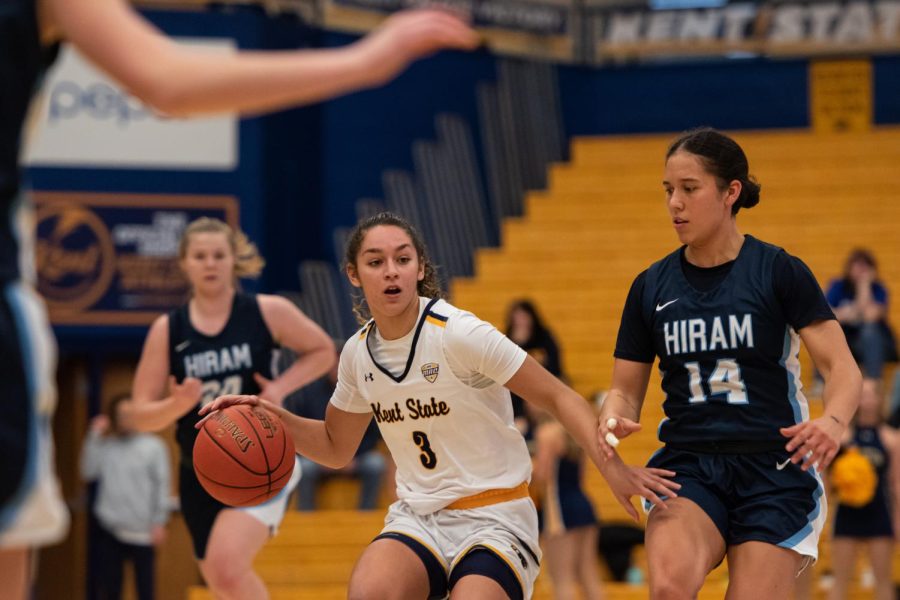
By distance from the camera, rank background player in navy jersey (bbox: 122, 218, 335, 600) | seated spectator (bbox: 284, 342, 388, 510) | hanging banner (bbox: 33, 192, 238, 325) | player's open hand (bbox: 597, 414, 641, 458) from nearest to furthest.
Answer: player's open hand (bbox: 597, 414, 641, 458)
background player in navy jersey (bbox: 122, 218, 335, 600)
seated spectator (bbox: 284, 342, 388, 510)
hanging banner (bbox: 33, 192, 238, 325)

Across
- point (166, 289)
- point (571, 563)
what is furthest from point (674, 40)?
point (571, 563)

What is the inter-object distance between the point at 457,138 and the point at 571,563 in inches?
351

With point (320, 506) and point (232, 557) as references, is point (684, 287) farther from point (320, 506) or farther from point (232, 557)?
point (320, 506)

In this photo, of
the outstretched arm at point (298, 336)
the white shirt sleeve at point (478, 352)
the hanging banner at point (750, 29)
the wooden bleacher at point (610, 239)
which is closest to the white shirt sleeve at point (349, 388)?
the white shirt sleeve at point (478, 352)

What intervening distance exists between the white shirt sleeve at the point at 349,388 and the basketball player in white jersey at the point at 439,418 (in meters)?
0.01

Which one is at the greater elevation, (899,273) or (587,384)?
(899,273)

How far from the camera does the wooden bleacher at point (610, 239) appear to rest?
11547mm

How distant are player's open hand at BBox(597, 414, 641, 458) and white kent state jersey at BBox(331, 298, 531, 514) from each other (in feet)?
1.80

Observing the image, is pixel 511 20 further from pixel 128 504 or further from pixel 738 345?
pixel 738 345

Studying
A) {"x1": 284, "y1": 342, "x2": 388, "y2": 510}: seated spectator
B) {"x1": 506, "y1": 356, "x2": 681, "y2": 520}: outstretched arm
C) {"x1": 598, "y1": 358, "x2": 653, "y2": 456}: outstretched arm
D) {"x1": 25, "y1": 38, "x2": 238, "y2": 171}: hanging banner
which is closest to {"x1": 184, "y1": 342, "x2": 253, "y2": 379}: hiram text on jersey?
{"x1": 506, "y1": 356, "x2": 681, "y2": 520}: outstretched arm

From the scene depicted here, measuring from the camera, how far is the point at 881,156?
16.9 m

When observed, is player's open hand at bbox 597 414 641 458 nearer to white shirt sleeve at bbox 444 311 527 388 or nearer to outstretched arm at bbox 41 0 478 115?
white shirt sleeve at bbox 444 311 527 388

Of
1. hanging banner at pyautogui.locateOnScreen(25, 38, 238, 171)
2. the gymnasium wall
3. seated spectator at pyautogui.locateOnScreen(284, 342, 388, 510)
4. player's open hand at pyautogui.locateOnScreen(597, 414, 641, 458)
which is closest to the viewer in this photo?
player's open hand at pyautogui.locateOnScreen(597, 414, 641, 458)

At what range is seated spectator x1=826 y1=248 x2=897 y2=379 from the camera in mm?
12039
